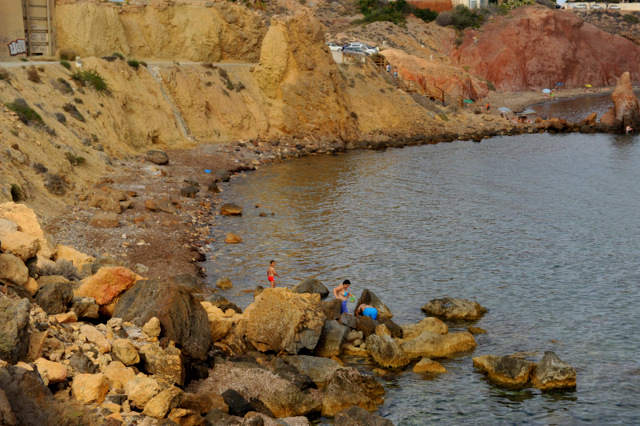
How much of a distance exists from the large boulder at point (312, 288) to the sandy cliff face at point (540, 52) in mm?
82616

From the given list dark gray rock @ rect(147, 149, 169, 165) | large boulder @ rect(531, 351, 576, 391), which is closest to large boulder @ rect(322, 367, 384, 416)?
large boulder @ rect(531, 351, 576, 391)

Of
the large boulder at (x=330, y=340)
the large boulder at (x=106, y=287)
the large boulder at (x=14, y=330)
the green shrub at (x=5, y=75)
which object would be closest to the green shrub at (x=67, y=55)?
the green shrub at (x=5, y=75)

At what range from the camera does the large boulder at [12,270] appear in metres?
16.0

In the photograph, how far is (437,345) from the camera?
67.1 feet

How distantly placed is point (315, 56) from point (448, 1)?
6120cm

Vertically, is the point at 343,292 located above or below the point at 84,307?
below

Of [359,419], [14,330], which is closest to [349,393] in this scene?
[359,419]

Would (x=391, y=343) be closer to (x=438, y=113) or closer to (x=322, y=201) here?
(x=322, y=201)

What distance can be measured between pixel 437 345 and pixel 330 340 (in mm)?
3216

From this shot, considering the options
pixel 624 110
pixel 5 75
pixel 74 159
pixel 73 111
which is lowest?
pixel 624 110

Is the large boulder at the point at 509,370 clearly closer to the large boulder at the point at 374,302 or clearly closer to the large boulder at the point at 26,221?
the large boulder at the point at 374,302

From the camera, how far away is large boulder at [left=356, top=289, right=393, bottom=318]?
23109mm

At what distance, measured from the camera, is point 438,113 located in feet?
227

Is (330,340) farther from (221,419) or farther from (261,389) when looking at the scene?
(221,419)
